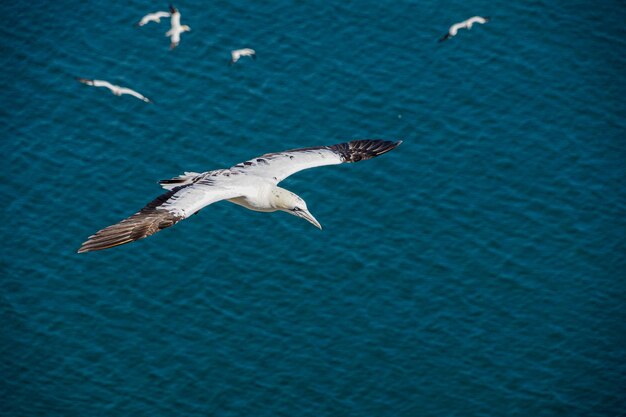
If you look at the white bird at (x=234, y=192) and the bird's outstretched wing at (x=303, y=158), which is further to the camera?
the bird's outstretched wing at (x=303, y=158)

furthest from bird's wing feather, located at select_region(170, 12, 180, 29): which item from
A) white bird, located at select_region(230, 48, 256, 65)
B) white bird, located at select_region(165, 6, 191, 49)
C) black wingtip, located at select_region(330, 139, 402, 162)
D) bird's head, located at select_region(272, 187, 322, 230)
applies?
bird's head, located at select_region(272, 187, 322, 230)

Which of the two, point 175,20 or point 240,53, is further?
point 175,20

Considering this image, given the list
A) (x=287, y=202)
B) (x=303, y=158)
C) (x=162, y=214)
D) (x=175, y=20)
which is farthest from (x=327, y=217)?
(x=162, y=214)

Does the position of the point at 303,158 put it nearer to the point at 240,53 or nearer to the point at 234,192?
the point at 234,192

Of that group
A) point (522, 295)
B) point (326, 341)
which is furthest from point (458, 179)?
point (326, 341)

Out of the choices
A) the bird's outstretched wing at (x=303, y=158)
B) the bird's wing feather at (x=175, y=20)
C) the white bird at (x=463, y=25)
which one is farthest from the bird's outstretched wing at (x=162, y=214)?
the white bird at (x=463, y=25)

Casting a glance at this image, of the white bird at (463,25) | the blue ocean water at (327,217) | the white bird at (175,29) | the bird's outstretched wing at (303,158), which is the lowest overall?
the bird's outstretched wing at (303,158)

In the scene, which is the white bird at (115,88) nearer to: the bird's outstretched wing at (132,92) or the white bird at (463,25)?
the bird's outstretched wing at (132,92)
